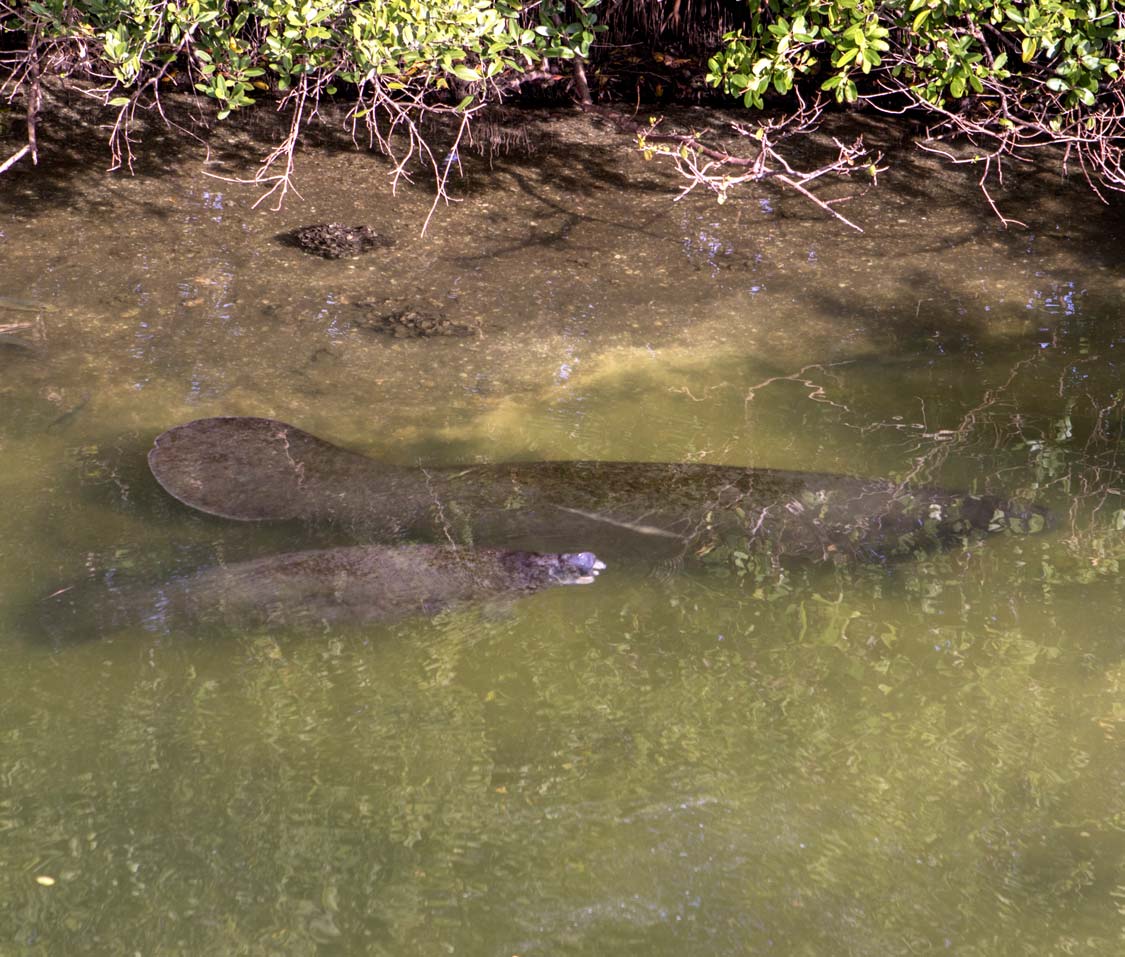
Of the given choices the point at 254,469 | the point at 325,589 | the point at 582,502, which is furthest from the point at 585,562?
the point at 254,469

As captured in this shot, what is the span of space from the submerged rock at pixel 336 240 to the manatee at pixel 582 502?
6.82 feet

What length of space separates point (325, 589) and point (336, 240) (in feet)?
10.7

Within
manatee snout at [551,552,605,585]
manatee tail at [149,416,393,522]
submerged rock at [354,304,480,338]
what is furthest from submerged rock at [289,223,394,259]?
manatee snout at [551,552,605,585]

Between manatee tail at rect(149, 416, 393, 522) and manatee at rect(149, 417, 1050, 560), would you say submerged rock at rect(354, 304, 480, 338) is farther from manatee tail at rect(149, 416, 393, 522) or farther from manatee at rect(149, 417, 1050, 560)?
manatee at rect(149, 417, 1050, 560)

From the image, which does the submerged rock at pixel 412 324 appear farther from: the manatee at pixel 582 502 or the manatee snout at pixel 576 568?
the manatee snout at pixel 576 568

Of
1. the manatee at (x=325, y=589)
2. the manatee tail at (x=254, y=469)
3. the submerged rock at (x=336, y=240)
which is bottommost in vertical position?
the manatee at (x=325, y=589)

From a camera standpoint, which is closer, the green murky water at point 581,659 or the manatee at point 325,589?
the green murky water at point 581,659

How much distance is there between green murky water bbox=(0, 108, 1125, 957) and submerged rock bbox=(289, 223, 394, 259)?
17cm

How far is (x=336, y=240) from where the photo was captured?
6230 mm

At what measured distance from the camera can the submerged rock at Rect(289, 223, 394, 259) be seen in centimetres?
612

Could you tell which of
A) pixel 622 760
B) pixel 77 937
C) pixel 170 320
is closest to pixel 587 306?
pixel 170 320

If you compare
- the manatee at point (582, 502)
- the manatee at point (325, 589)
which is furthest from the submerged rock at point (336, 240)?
the manatee at point (325, 589)

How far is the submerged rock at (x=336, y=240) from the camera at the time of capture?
241 inches

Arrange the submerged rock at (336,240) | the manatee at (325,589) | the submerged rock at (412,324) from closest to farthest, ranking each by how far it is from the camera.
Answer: the manatee at (325,589)
the submerged rock at (412,324)
the submerged rock at (336,240)
